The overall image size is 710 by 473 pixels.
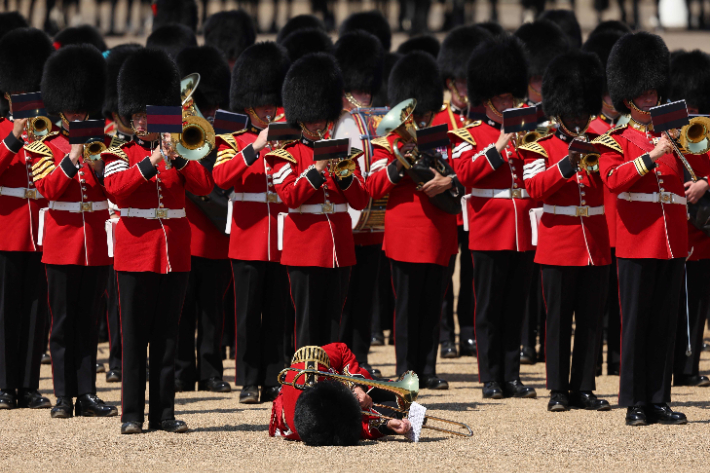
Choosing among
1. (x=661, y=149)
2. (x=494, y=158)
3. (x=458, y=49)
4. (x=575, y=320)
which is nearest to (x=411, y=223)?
(x=494, y=158)

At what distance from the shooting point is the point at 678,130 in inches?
247

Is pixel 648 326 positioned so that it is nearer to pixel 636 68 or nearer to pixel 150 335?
pixel 636 68

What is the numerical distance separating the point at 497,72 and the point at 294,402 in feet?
8.64

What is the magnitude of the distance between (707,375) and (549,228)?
1.86 m

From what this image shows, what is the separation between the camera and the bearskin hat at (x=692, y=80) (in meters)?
8.19

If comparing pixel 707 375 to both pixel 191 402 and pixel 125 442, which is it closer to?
pixel 191 402

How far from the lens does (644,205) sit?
6.43 m

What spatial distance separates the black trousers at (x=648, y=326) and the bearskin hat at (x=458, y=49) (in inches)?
124

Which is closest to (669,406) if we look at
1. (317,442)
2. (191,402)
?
(317,442)

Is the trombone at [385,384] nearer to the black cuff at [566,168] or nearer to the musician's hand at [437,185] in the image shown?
the black cuff at [566,168]

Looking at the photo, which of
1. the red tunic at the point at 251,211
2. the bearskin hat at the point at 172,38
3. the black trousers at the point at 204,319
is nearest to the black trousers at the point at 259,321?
the red tunic at the point at 251,211

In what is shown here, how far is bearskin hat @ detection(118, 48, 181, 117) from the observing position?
641cm

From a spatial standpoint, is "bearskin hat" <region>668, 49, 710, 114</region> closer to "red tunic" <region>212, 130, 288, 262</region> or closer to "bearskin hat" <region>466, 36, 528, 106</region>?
"bearskin hat" <region>466, 36, 528, 106</region>

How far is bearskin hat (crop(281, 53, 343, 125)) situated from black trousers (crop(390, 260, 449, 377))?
920 mm
